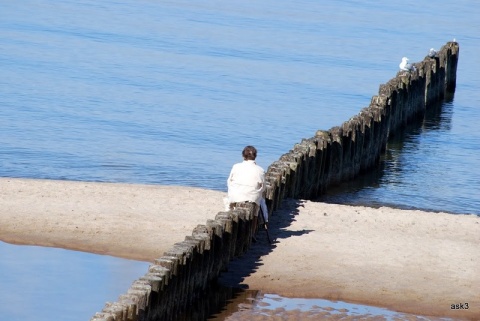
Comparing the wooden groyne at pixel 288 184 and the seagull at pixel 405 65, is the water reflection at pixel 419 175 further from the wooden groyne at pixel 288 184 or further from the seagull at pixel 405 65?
the seagull at pixel 405 65

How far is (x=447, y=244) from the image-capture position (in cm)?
1959

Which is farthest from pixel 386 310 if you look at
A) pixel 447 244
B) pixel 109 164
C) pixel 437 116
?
pixel 437 116

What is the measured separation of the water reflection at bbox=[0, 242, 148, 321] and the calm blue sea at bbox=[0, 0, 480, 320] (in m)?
0.18

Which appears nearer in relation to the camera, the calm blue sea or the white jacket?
the white jacket

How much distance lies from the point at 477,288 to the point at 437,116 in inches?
1088

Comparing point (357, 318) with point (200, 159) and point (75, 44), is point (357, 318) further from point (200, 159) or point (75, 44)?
point (75, 44)

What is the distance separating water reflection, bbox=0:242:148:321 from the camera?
1567 centimetres

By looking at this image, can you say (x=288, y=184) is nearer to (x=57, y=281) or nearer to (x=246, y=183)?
(x=246, y=183)

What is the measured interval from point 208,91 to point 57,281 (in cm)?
2985

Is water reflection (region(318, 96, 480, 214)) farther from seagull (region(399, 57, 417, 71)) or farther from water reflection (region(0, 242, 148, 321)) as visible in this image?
water reflection (region(0, 242, 148, 321))

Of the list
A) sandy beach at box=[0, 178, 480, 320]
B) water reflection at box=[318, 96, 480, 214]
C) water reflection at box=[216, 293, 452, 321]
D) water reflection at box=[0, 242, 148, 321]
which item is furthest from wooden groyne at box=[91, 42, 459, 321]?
water reflection at box=[0, 242, 148, 321]

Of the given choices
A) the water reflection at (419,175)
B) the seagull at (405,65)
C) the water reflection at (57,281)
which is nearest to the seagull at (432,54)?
Result: the water reflection at (419,175)

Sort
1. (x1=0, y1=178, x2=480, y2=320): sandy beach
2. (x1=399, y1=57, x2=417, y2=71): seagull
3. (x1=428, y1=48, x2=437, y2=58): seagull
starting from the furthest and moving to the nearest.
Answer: (x1=428, y1=48, x2=437, y2=58): seagull, (x1=399, y1=57, x2=417, y2=71): seagull, (x1=0, y1=178, x2=480, y2=320): sandy beach

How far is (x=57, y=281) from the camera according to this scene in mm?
17016
